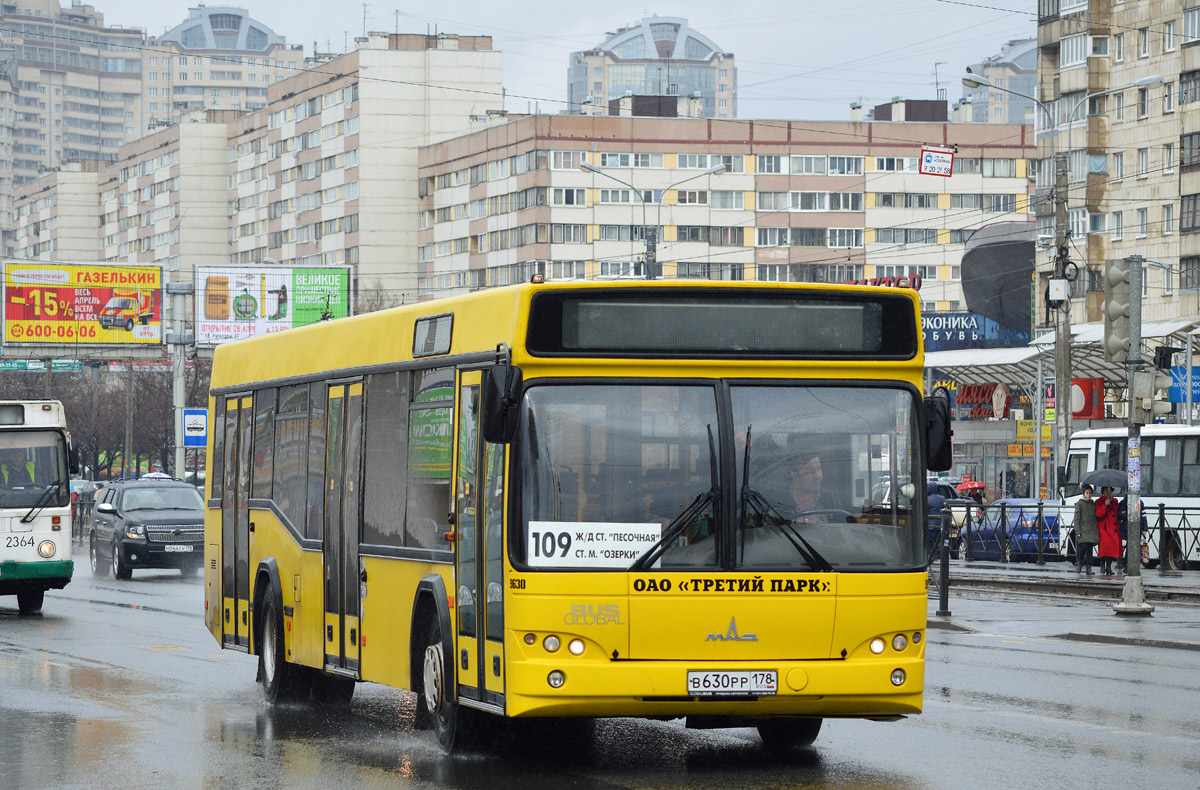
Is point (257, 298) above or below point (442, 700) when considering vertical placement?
above

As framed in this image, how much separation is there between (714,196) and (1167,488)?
8069 centimetres

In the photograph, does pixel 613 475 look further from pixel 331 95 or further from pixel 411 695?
pixel 331 95

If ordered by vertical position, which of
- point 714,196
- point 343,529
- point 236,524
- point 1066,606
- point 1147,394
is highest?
point 714,196

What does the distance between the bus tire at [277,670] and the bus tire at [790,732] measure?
3.90 meters

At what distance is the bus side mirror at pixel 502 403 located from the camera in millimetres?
9398

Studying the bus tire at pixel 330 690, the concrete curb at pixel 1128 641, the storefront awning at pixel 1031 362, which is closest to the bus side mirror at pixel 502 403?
the bus tire at pixel 330 690

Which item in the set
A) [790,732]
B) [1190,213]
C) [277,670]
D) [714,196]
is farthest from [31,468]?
[714,196]

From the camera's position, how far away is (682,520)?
376 inches

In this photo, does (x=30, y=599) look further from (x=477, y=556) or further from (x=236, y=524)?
(x=477, y=556)

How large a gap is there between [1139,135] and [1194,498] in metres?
45.3

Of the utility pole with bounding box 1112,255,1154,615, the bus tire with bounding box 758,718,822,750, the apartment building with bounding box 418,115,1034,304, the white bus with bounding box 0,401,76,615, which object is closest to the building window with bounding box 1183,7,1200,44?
the apartment building with bounding box 418,115,1034,304

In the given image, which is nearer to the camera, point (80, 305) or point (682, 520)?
point (682, 520)

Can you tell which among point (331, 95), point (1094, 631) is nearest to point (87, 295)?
point (1094, 631)

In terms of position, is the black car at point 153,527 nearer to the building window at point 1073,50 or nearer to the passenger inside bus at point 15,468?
the passenger inside bus at point 15,468
